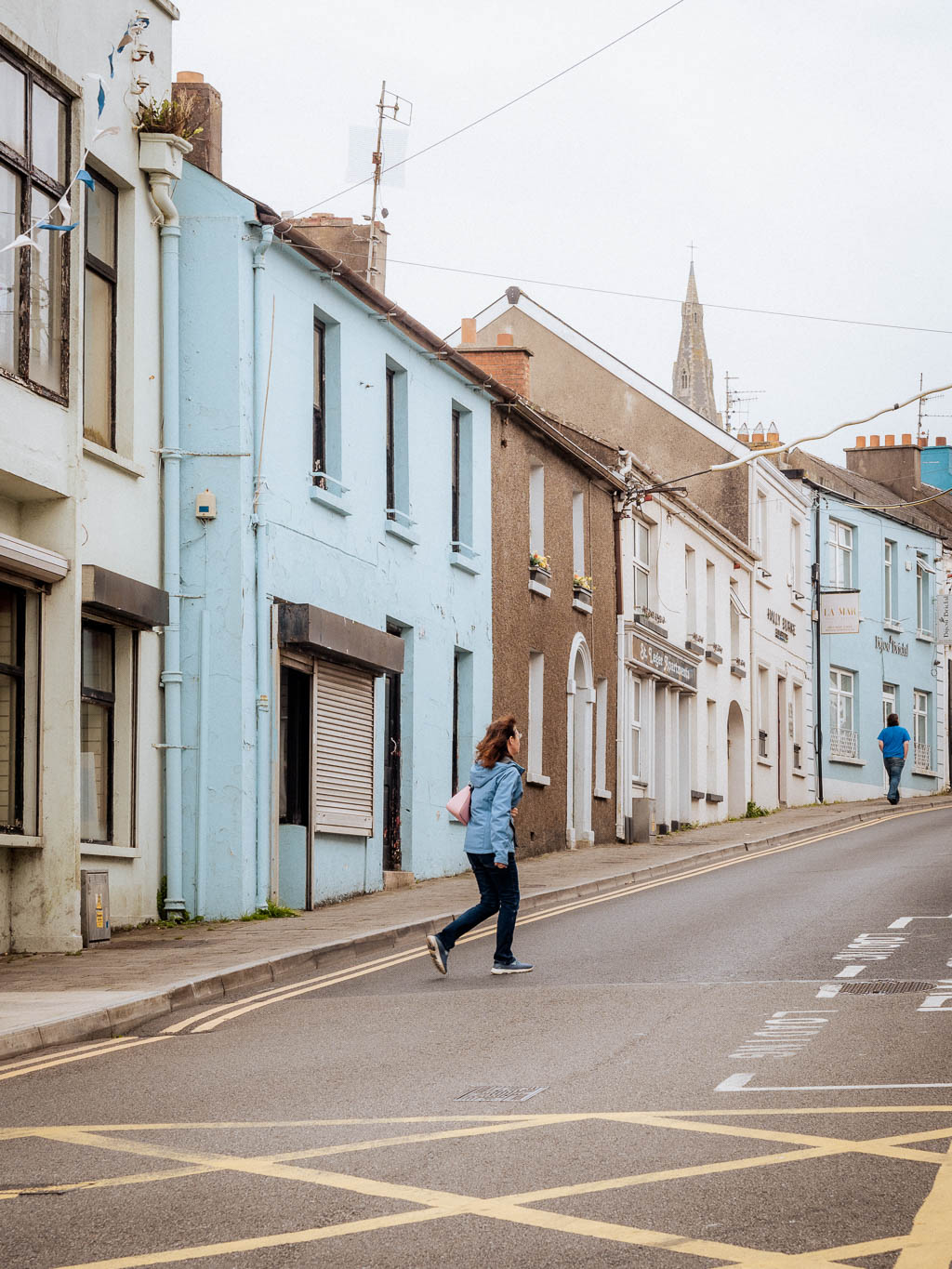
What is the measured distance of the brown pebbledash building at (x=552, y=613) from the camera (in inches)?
995

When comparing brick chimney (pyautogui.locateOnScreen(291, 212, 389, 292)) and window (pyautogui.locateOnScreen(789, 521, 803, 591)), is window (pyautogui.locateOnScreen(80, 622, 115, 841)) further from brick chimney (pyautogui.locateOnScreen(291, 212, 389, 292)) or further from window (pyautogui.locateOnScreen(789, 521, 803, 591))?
window (pyautogui.locateOnScreen(789, 521, 803, 591))

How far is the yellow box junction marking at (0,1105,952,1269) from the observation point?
5.14 metres

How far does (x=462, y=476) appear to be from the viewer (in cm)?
2397

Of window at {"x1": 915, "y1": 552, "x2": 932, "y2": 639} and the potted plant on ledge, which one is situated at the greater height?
window at {"x1": 915, "y1": 552, "x2": 932, "y2": 639}

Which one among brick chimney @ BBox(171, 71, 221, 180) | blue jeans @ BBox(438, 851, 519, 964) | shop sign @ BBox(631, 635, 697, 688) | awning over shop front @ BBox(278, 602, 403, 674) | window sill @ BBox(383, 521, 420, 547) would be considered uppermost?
brick chimney @ BBox(171, 71, 221, 180)

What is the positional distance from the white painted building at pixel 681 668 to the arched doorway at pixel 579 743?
1.80m

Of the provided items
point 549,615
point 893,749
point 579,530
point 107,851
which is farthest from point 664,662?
point 107,851

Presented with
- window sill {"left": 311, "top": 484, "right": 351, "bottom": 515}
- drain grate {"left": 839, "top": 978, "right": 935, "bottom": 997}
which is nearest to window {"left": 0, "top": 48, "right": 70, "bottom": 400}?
window sill {"left": 311, "top": 484, "right": 351, "bottom": 515}

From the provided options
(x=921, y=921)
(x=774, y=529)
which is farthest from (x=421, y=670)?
(x=774, y=529)

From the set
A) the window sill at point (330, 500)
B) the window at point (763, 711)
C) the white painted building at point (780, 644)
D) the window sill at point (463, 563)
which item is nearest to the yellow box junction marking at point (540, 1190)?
the window sill at point (330, 500)

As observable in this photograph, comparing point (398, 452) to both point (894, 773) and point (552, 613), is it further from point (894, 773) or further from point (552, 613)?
Result: point (894, 773)

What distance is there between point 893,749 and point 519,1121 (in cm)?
3088

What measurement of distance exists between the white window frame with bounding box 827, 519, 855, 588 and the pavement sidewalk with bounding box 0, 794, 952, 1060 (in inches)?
836

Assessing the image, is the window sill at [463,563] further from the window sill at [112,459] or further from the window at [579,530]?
the window sill at [112,459]
